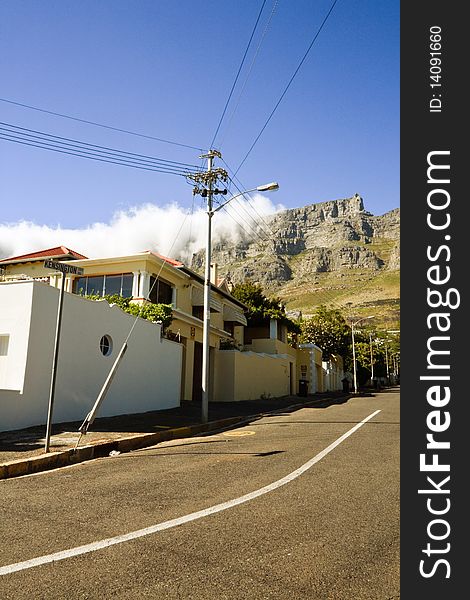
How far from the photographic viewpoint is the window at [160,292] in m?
27.3

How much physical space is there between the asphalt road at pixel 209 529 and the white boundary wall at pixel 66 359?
13.5 ft

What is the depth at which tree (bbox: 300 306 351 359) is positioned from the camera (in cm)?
6272

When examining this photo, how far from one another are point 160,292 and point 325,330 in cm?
3763

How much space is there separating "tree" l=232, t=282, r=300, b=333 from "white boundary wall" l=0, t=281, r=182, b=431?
26099 mm

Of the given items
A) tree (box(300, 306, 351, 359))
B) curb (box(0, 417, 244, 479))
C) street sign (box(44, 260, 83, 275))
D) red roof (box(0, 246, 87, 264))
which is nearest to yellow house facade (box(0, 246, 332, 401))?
red roof (box(0, 246, 87, 264))

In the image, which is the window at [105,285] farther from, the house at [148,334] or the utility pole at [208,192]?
the utility pole at [208,192]

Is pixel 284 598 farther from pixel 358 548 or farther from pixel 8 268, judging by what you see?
pixel 8 268

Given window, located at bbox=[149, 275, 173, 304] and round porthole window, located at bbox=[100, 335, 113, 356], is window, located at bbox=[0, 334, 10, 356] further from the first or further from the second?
window, located at bbox=[149, 275, 173, 304]

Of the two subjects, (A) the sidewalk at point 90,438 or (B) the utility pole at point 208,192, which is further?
(B) the utility pole at point 208,192

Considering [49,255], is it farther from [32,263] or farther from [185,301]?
[185,301]

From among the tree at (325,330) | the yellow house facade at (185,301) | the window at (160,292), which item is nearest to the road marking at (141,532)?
the yellow house facade at (185,301)

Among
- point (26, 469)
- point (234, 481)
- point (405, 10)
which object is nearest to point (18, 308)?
point (26, 469)

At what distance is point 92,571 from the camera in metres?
3.89

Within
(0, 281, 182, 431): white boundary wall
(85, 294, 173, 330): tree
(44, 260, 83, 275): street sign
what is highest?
(85, 294, 173, 330): tree
